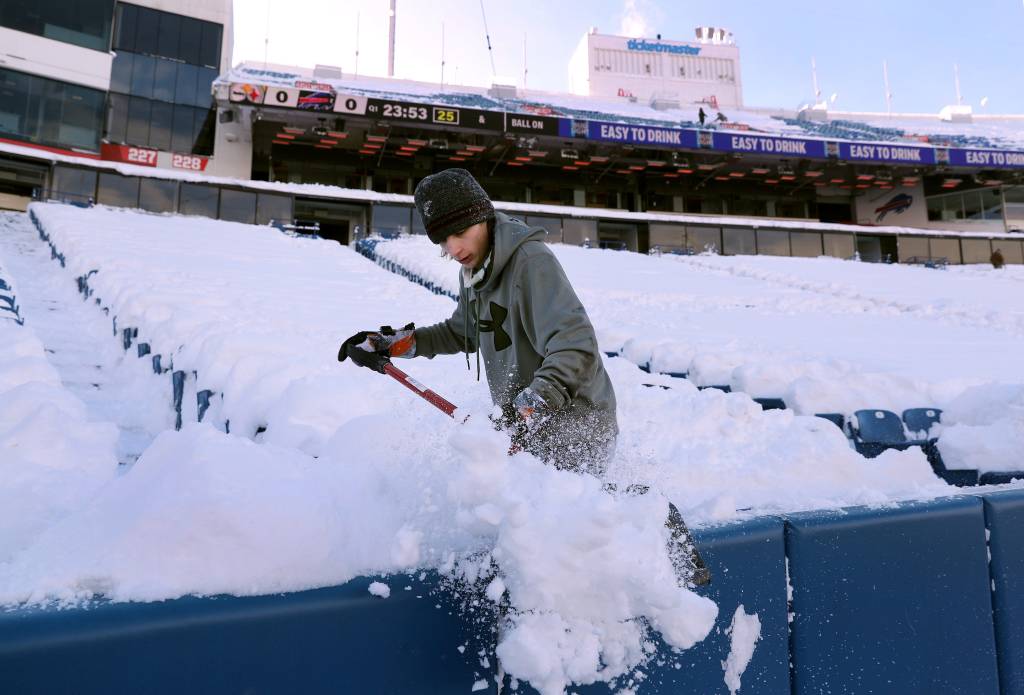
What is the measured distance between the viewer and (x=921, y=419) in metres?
4.46

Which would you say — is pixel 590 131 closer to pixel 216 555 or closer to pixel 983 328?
pixel 983 328

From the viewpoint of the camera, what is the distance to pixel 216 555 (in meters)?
1.15

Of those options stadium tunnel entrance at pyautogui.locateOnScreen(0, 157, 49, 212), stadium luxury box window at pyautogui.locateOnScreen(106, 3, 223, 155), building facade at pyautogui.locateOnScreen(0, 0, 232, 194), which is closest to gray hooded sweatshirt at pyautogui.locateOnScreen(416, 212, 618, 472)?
stadium tunnel entrance at pyautogui.locateOnScreen(0, 157, 49, 212)

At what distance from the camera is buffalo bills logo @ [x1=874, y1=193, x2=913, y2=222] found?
117 ft

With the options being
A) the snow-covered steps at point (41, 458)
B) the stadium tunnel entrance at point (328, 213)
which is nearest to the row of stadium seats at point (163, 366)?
the snow-covered steps at point (41, 458)

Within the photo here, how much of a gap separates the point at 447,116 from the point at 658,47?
1490 inches

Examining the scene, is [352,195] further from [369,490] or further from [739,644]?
[739,644]

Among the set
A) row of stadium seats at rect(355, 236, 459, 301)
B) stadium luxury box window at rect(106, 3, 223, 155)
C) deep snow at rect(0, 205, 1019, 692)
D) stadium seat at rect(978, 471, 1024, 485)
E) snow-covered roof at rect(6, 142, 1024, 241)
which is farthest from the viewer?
stadium luxury box window at rect(106, 3, 223, 155)

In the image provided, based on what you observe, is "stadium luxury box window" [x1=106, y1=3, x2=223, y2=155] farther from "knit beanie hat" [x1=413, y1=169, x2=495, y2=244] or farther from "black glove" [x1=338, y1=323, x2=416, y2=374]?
"knit beanie hat" [x1=413, y1=169, x2=495, y2=244]

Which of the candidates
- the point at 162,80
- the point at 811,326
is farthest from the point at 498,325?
the point at 162,80

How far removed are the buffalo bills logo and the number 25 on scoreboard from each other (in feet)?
85.7

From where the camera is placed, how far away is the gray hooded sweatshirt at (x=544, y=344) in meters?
1.80

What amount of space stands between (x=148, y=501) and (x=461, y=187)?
1.31 m

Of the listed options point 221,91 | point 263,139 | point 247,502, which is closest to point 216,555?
point 247,502
